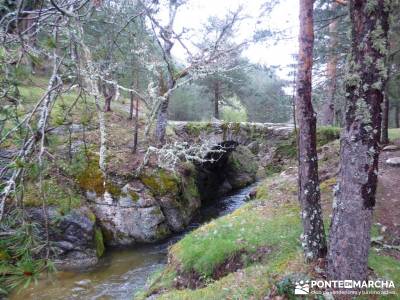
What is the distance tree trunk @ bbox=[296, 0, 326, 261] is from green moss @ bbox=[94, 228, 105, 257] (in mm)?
6911

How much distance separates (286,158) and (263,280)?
1252cm

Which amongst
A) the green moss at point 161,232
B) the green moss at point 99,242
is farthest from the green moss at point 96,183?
the green moss at point 161,232

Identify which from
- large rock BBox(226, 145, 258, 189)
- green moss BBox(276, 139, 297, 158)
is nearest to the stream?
green moss BBox(276, 139, 297, 158)

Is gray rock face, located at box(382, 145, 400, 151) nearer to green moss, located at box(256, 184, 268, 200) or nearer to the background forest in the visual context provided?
the background forest

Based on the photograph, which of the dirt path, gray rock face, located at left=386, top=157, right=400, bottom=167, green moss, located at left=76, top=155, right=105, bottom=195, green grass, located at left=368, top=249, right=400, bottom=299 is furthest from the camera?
green moss, located at left=76, top=155, right=105, bottom=195

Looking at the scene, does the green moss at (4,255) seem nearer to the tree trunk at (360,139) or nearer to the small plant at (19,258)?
the small plant at (19,258)

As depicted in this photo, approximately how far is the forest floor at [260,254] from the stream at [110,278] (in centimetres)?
146

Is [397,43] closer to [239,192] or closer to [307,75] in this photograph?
[307,75]

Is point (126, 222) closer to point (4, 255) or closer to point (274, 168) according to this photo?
point (4, 255)

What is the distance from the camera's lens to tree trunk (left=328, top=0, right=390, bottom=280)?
317 cm

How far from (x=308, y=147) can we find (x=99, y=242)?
7.57m

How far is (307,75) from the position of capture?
4.12 m

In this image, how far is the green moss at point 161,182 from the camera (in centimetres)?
1147

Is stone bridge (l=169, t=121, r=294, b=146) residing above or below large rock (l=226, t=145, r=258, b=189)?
above
